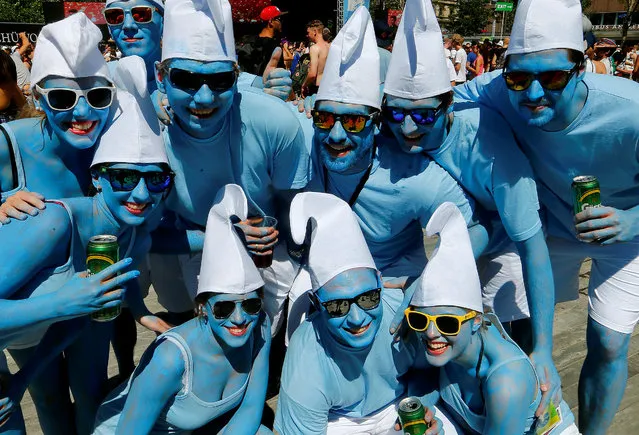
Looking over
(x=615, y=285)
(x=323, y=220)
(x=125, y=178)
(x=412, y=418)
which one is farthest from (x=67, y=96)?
(x=615, y=285)

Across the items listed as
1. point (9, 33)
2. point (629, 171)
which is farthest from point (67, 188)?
point (9, 33)

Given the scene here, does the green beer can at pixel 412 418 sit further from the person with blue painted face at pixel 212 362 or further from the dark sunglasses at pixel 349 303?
the person with blue painted face at pixel 212 362

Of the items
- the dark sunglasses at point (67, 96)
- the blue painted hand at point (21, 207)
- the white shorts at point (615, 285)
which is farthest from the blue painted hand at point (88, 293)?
the white shorts at point (615, 285)

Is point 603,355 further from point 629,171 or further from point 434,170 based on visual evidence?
point 434,170

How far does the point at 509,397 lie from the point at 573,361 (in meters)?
2.18

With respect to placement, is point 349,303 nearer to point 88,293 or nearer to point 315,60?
point 88,293

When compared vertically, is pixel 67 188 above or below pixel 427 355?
above

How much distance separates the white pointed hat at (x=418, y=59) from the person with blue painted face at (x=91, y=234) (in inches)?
44.7

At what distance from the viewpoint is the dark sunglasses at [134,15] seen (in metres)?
3.59

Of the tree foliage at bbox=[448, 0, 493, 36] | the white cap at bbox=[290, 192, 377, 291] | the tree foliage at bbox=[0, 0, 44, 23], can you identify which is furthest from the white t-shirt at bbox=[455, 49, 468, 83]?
the tree foliage at bbox=[448, 0, 493, 36]

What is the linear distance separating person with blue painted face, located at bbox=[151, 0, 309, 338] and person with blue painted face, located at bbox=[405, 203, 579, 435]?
2.59 feet

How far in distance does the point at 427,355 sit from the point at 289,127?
1300 mm

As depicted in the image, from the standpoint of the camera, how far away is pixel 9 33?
76.1ft

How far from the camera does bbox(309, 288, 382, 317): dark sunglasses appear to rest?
2723mm
